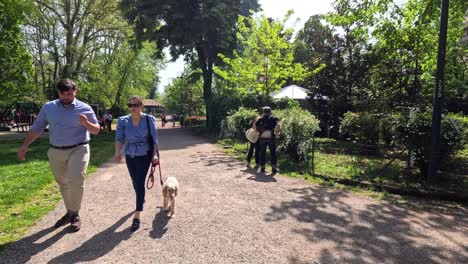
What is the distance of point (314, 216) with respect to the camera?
5.48 meters

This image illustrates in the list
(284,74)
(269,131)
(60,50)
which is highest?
(60,50)

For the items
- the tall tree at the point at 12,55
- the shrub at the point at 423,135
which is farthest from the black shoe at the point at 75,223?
the tall tree at the point at 12,55

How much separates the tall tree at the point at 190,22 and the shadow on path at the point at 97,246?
Result: 17.9m

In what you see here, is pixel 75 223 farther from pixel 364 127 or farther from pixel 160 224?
pixel 364 127

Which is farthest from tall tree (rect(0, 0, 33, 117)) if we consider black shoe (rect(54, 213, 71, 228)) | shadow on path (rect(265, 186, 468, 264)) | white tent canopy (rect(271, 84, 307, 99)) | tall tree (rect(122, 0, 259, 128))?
shadow on path (rect(265, 186, 468, 264))

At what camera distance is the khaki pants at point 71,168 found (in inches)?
180

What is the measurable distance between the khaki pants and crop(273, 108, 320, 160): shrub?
6503 mm

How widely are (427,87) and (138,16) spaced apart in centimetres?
1966

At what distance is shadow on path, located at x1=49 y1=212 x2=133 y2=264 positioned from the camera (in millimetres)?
3906

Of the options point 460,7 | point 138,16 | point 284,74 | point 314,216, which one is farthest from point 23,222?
point 138,16

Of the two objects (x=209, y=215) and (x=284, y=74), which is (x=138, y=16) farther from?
(x=209, y=215)

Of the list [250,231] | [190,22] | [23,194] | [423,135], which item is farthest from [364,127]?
[190,22]

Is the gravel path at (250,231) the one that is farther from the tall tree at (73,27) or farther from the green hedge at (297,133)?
the tall tree at (73,27)

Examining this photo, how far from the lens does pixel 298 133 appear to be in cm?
1004
